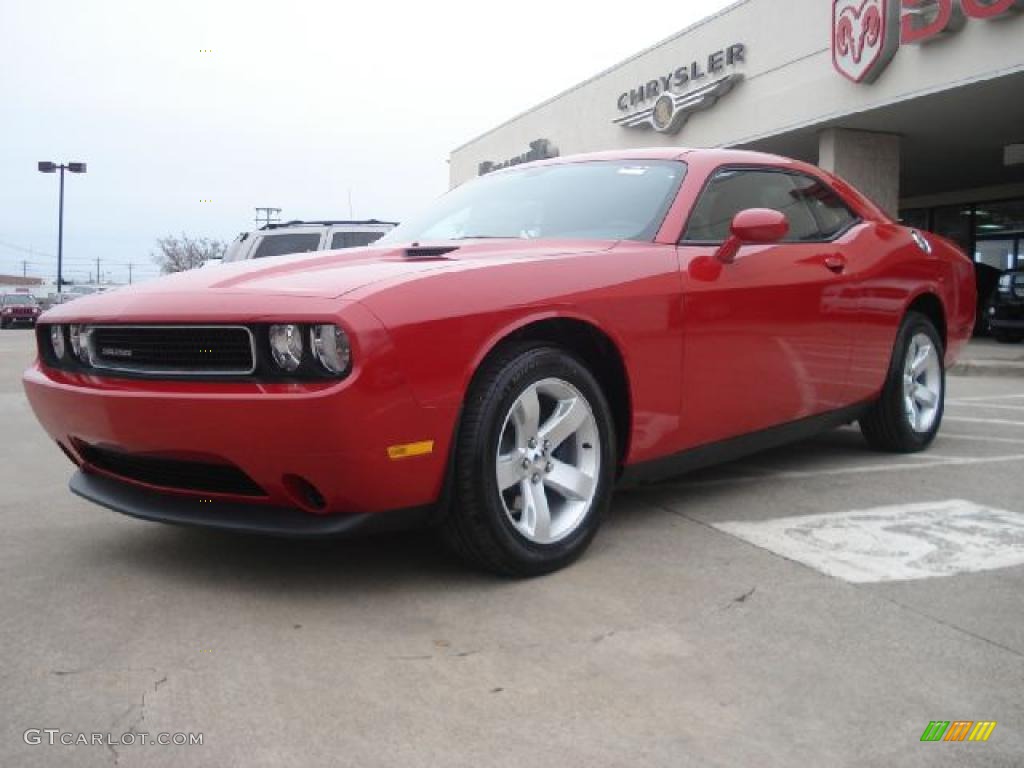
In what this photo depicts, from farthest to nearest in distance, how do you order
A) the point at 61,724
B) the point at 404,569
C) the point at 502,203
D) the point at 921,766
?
1. the point at 502,203
2. the point at 404,569
3. the point at 61,724
4. the point at 921,766

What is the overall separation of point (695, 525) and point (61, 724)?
2.32 meters

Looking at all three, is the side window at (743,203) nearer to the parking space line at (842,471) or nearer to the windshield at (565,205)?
the windshield at (565,205)

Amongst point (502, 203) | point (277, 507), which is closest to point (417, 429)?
point (277, 507)

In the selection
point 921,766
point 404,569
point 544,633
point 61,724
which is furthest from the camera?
point 404,569

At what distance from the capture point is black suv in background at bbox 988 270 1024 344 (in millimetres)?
15227

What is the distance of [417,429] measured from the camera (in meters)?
2.59

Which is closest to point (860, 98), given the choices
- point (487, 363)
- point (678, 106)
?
point (678, 106)

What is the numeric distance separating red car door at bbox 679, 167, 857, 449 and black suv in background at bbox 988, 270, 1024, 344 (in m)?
12.5

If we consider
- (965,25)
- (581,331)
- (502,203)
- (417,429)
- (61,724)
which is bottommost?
(61,724)

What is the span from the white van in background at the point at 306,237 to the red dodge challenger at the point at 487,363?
6474mm

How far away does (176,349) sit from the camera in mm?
2742

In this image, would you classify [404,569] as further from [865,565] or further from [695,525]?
[865,565]

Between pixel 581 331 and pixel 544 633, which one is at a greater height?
pixel 581 331

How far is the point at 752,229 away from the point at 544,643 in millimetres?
1855
